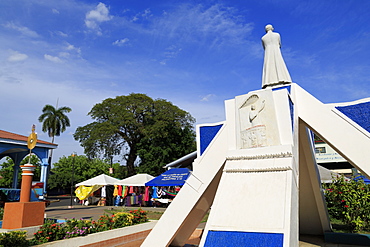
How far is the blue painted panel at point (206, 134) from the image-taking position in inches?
255

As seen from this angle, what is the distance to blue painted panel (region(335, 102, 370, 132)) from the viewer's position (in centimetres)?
498

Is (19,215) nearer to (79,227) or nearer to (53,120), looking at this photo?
(79,227)

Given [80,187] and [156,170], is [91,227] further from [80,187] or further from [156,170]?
[156,170]

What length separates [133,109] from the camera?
97.6ft

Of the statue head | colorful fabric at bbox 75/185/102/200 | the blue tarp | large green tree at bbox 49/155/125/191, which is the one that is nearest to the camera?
the statue head

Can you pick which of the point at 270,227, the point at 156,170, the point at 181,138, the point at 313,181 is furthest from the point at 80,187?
the point at 270,227

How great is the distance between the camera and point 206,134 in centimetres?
661

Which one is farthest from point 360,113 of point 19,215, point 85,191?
point 85,191

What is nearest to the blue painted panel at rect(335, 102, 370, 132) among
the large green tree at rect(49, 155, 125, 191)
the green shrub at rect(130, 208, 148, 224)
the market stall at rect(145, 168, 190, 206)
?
the green shrub at rect(130, 208, 148, 224)

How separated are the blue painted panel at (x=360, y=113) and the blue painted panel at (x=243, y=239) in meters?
2.58

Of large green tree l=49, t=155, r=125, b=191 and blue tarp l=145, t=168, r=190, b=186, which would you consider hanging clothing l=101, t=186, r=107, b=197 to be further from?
large green tree l=49, t=155, r=125, b=191

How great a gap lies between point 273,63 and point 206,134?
7.86ft

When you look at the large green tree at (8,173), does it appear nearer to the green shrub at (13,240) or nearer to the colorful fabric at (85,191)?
the colorful fabric at (85,191)

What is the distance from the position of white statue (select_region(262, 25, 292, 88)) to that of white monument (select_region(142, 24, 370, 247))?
6.4 inches
